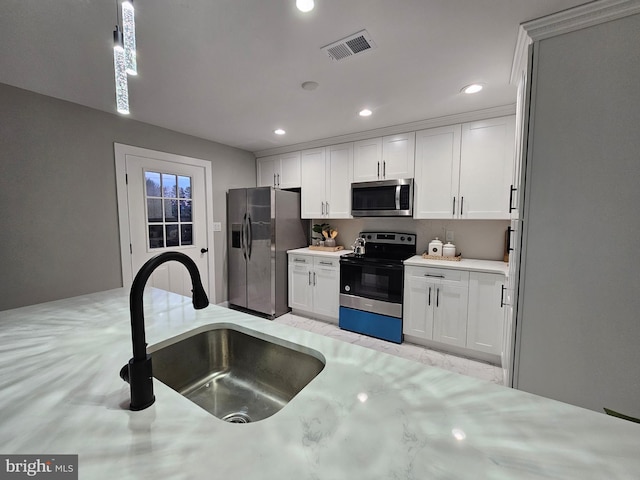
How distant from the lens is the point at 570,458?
0.53 meters

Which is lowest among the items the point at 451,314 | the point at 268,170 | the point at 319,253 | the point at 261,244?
the point at 451,314

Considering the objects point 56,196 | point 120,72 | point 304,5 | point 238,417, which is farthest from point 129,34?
point 56,196

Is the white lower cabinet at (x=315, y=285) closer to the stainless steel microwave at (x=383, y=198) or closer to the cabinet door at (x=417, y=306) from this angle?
the stainless steel microwave at (x=383, y=198)

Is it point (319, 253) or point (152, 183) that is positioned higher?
point (152, 183)

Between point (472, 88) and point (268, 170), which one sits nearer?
point (472, 88)

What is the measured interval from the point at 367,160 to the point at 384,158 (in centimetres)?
21

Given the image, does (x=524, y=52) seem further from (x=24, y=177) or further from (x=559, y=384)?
(x=24, y=177)

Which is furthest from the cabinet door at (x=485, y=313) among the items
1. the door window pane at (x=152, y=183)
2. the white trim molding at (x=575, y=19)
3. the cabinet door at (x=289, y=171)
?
the door window pane at (x=152, y=183)

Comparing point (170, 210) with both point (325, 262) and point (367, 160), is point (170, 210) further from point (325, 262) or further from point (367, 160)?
point (367, 160)

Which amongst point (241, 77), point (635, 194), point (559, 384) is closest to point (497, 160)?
point (635, 194)

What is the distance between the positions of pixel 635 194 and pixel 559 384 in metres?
1.05

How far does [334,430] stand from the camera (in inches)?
23.7

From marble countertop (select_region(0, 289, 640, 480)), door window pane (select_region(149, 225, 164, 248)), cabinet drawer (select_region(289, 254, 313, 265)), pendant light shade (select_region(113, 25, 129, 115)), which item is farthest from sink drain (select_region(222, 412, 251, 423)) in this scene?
door window pane (select_region(149, 225, 164, 248))

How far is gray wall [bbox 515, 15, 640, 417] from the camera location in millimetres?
1271
